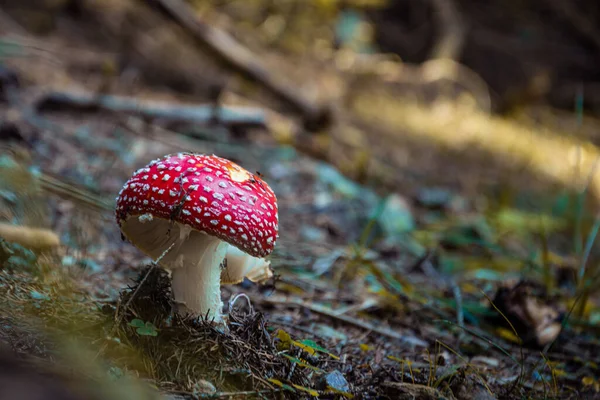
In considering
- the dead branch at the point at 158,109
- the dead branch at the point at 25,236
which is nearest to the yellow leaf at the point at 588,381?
the dead branch at the point at 25,236

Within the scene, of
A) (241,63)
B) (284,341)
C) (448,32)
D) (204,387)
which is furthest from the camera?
(448,32)

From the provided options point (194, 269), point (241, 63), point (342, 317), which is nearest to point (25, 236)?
point (194, 269)

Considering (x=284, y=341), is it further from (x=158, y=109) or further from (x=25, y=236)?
(x=158, y=109)

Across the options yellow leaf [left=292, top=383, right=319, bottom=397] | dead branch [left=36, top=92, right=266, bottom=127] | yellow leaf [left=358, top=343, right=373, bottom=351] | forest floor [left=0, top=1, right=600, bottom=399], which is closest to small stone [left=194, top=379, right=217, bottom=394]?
forest floor [left=0, top=1, right=600, bottom=399]

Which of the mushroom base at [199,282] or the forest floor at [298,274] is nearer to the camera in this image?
the forest floor at [298,274]

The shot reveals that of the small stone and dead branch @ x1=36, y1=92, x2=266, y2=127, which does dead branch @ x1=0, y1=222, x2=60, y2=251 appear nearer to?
the small stone

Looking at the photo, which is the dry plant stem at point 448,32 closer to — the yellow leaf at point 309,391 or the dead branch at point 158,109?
the dead branch at point 158,109
